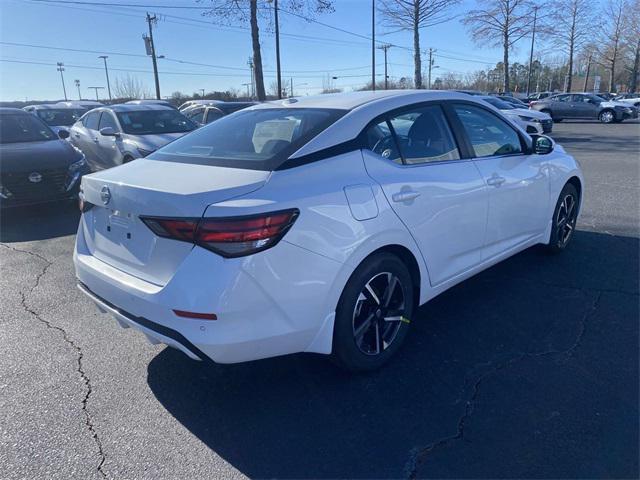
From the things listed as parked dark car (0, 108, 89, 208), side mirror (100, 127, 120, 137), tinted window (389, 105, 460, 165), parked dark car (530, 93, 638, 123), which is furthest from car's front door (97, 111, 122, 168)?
parked dark car (530, 93, 638, 123)

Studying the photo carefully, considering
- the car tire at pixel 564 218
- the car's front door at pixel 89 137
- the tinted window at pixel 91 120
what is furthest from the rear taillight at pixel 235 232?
the tinted window at pixel 91 120

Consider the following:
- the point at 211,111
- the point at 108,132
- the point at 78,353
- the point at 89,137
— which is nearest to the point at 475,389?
the point at 78,353

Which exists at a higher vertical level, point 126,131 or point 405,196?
point 126,131

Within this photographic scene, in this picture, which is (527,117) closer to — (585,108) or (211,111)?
(211,111)

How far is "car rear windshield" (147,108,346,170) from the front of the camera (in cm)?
273

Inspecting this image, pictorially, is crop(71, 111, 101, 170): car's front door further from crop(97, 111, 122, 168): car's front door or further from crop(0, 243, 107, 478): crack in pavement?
crop(0, 243, 107, 478): crack in pavement

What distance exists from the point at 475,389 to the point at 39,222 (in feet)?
21.6

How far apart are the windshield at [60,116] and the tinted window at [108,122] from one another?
23.4 ft

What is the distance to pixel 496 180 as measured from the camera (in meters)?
3.72

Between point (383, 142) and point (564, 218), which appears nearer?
point (383, 142)

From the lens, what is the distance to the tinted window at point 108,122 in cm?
938

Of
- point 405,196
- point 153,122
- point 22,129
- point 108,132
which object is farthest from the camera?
point 153,122

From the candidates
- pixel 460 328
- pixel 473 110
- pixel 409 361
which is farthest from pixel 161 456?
pixel 473 110

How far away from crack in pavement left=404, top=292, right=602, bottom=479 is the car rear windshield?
159cm
